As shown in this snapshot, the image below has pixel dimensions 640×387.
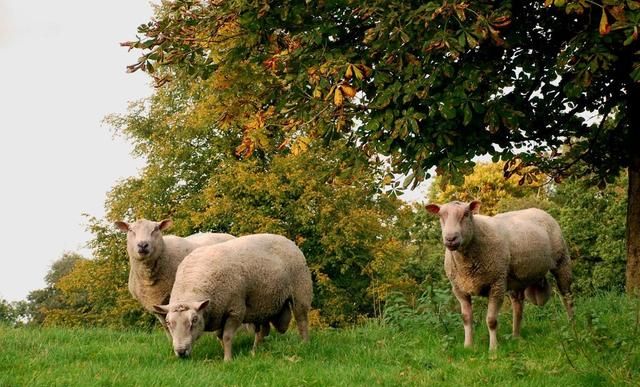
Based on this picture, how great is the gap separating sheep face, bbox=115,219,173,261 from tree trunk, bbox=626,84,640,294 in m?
8.67

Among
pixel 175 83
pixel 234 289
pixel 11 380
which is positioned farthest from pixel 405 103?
pixel 175 83

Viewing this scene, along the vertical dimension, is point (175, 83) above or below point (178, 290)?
above

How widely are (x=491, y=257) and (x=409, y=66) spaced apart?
300 cm

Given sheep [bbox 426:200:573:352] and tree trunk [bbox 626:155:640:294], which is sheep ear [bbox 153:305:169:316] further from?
tree trunk [bbox 626:155:640:294]

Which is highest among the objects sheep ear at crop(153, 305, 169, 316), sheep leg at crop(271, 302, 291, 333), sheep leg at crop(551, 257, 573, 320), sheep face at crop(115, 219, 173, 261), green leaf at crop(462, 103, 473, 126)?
green leaf at crop(462, 103, 473, 126)

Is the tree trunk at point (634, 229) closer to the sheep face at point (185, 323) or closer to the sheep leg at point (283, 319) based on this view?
the sheep leg at point (283, 319)

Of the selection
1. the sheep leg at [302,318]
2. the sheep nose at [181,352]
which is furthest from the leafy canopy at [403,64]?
the sheep nose at [181,352]

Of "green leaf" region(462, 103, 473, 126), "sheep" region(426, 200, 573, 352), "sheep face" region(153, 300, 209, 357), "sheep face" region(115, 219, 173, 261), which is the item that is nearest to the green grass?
"sheep face" region(153, 300, 209, 357)

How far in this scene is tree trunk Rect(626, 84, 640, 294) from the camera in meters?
14.7

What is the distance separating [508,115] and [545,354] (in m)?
3.50

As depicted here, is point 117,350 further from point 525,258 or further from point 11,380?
point 525,258

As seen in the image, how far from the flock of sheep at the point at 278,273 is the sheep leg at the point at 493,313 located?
0.01 m

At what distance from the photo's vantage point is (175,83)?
3672 cm

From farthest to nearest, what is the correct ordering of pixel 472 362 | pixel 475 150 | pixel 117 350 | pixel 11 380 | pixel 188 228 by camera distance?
pixel 188 228 < pixel 475 150 < pixel 117 350 < pixel 472 362 < pixel 11 380
